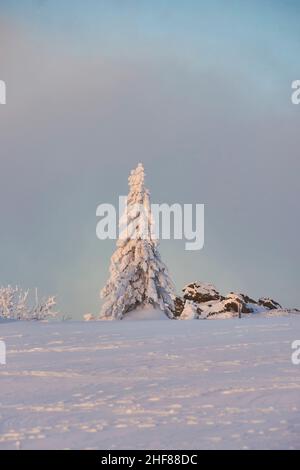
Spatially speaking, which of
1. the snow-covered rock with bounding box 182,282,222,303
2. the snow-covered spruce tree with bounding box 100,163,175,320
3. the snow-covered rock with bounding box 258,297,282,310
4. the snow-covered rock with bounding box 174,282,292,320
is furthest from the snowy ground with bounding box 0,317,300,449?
the snow-covered rock with bounding box 258,297,282,310

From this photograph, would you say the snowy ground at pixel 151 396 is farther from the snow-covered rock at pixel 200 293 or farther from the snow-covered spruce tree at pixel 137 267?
the snow-covered rock at pixel 200 293

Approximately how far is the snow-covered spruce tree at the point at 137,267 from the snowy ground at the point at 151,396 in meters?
23.5

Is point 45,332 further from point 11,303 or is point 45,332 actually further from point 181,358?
point 11,303

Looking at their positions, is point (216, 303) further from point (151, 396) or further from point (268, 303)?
point (151, 396)

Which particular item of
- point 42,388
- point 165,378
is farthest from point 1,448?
point 165,378

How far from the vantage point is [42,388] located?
7.77m

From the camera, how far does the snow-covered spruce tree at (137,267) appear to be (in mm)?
36344

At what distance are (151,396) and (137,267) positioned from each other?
30.0 metres

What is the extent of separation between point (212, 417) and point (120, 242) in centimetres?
3114

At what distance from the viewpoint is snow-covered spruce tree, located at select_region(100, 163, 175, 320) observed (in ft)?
119

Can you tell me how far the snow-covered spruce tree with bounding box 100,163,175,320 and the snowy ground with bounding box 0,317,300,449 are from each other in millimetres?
23450

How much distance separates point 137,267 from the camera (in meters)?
37.0

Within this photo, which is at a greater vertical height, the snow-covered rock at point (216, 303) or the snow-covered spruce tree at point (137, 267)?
the snow-covered spruce tree at point (137, 267)

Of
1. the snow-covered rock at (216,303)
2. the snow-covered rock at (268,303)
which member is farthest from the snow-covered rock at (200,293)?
the snow-covered rock at (268,303)
